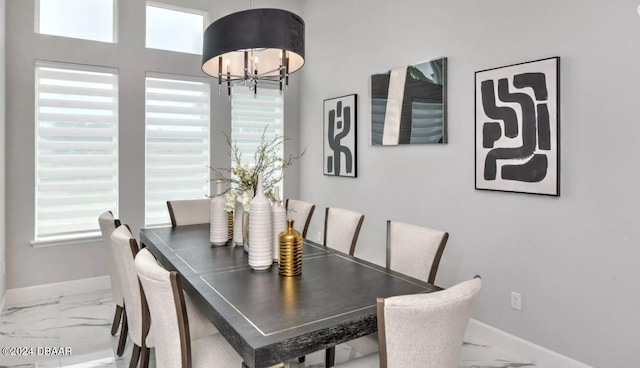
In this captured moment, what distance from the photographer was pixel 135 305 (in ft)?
6.71

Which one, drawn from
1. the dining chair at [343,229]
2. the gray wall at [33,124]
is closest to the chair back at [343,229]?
the dining chair at [343,229]

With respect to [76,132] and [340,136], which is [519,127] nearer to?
[340,136]

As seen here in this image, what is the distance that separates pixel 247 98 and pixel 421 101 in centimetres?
239

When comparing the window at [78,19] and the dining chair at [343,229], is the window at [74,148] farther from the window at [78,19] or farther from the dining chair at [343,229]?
the dining chair at [343,229]

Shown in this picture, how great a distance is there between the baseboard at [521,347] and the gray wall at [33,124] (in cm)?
329

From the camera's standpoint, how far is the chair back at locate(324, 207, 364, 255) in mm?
2766

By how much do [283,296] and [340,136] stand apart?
115 inches

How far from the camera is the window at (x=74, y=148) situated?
147 inches

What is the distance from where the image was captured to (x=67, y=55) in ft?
12.5

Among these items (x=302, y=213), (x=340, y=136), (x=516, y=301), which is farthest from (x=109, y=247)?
(x=516, y=301)

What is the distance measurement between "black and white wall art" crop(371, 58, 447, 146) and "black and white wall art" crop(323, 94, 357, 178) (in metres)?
0.35

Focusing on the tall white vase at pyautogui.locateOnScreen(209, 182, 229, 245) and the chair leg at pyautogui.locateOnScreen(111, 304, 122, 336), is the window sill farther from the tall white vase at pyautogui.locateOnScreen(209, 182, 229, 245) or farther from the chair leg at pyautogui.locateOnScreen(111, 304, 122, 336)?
the tall white vase at pyautogui.locateOnScreen(209, 182, 229, 245)

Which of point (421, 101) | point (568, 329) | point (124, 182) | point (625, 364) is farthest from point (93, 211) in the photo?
point (625, 364)

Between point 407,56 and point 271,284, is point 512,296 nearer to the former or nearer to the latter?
point 271,284
